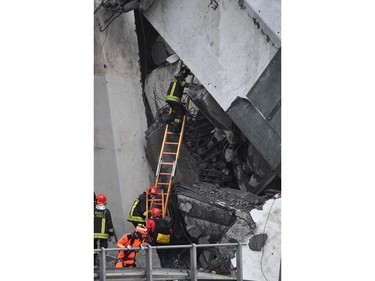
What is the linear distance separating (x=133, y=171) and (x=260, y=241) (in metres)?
1.87

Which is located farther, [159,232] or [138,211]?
[138,211]

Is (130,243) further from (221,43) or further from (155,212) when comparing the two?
(221,43)

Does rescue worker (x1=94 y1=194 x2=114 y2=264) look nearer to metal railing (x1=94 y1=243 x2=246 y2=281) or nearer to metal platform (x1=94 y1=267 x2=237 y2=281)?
metal railing (x1=94 y1=243 x2=246 y2=281)

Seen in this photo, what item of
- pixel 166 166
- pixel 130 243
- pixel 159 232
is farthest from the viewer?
pixel 166 166

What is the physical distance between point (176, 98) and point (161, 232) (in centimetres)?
166

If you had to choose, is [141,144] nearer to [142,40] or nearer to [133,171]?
[133,171]

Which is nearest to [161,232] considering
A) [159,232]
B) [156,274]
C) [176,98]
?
[159,232]

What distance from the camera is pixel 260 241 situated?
802cm

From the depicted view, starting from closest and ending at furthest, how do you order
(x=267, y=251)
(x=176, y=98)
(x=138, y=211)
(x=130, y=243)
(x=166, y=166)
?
(x=267, y=251) → (x=130, y=243) → (x=138, y=211) → (x=166, y=166) → (x=176, y=98)

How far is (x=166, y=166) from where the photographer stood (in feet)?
32.0

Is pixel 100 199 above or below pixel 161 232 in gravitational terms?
A: above

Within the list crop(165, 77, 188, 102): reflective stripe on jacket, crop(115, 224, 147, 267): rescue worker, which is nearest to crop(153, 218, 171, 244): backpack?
crop(115, 224, 147, 267): rescue worker
